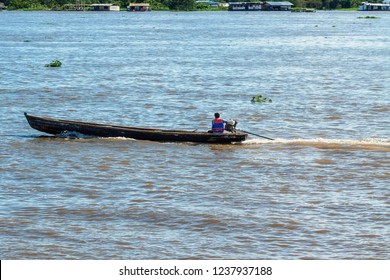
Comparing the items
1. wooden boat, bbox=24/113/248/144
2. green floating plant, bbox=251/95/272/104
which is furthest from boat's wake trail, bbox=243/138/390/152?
green floating plant, bbox=251/95/272/104

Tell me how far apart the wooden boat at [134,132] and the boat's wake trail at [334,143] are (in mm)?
1360

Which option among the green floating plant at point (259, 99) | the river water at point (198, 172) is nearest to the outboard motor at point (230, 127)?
the river water at point (198, 172)

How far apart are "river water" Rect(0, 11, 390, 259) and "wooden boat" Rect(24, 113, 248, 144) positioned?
30 cm

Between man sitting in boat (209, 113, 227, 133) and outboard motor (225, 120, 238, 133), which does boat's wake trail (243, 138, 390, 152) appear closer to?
outboard motor (225, 120, 238, 133)

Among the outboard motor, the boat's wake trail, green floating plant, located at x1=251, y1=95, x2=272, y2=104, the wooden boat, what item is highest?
the outboard motor

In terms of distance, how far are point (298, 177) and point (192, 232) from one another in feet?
21.9

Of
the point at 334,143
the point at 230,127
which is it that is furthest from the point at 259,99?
the point at 230,127

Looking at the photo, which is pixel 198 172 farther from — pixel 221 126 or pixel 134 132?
pixel 134 132

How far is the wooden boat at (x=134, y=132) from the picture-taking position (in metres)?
30.4

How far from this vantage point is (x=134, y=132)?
102 feet

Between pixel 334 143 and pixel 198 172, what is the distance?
6651 millimetres

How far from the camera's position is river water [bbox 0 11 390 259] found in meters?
19.7

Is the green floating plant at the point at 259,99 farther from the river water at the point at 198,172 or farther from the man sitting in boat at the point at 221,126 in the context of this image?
the man sitting in boat at the point at 221,126

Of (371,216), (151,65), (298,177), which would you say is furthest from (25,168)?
(151,65)
